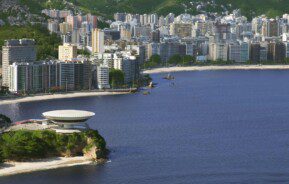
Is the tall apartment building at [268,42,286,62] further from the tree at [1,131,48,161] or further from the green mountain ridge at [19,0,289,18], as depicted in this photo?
the tree at [1,131,48,161]

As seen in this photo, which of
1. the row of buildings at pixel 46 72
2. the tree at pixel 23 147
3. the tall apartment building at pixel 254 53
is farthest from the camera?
the tall apartment building at pixel 254 53

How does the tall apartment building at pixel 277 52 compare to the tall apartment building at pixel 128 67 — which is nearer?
the tall apartment building at pixel 128 67

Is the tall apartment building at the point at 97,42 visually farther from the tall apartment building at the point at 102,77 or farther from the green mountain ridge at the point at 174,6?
the green mountain ridge at the point at 174,6

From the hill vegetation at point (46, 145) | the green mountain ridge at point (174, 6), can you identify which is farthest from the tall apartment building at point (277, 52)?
the hill vegetation at point (46, 145)

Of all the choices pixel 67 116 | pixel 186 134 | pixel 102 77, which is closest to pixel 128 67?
pixel 102 77

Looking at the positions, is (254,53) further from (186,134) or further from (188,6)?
(186,134)

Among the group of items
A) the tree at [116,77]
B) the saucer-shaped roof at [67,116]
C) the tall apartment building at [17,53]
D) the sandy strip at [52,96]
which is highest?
the tall apartment building at [17,53]

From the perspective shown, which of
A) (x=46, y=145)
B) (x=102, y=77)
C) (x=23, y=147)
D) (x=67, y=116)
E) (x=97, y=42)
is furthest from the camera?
(x=97, y=42)
